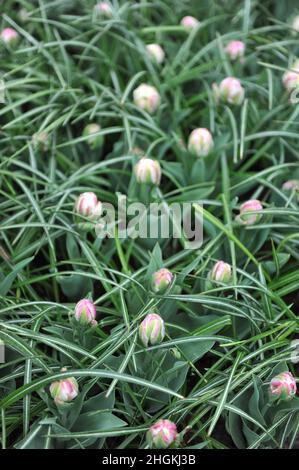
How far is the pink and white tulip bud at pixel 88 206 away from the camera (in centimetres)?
119

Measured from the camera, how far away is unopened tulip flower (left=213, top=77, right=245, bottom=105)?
4.48 feet

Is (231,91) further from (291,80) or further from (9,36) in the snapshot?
(9,36)

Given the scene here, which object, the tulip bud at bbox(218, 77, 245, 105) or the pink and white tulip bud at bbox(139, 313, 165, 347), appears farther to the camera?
the tulip bud at bbox(218, 77, 245, 105)

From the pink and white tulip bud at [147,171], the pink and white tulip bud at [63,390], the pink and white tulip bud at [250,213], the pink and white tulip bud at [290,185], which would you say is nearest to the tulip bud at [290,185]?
the pink and white tulip bud at [290,185]

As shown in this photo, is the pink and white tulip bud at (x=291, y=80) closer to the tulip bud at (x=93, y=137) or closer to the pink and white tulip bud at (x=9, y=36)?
the tulip bud at (x=93, y=137)

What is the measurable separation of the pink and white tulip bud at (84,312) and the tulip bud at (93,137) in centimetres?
48

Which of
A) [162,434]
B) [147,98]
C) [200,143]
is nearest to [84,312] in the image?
[162,434]

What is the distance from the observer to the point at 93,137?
4.54 feet

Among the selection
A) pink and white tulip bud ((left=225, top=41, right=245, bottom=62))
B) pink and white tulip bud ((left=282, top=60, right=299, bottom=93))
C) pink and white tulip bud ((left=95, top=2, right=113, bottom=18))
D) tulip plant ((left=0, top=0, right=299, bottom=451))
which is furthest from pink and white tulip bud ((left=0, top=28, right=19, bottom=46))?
pink and white tulip bud ((left=282, top=60, right=299, bottom=93))

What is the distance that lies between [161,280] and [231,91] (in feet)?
1.62

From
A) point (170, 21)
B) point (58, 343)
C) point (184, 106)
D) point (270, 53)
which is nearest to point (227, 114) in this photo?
point (184, 106)

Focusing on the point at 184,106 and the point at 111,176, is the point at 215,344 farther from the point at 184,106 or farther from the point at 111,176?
the point at 184,106

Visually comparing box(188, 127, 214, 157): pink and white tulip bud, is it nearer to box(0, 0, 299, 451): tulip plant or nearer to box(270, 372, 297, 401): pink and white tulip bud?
box(0, 0, 299, 451): tulip plant

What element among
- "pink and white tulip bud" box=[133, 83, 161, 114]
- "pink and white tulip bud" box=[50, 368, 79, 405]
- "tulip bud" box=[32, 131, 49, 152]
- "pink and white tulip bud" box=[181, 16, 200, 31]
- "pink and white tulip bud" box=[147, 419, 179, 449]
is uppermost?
"pink and white tulip bud" box=[181, 16, 200, 31]
